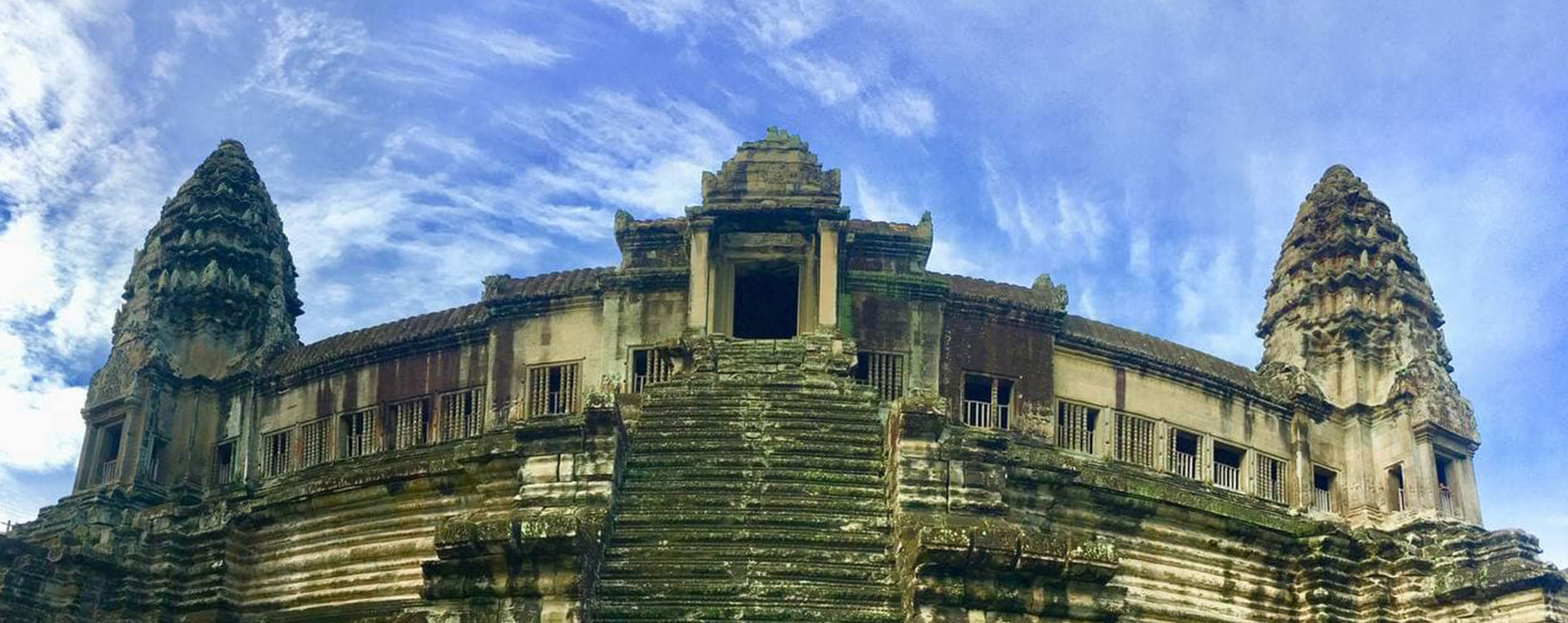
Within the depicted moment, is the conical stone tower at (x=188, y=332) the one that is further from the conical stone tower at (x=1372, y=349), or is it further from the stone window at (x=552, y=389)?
the conical stone tower at (x=1372, y=349)

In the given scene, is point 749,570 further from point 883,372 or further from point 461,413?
point 461,413

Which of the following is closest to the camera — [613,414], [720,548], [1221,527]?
[720,548]

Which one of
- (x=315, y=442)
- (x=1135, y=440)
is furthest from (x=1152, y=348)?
(x=315, y=442)

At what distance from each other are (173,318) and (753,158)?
12.0 m

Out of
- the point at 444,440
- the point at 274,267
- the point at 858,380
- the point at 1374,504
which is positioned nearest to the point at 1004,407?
the point at 858,380

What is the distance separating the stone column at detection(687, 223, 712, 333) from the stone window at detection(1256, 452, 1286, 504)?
424 inches

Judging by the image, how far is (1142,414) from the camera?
28.9m

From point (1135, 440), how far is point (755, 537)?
454 inches

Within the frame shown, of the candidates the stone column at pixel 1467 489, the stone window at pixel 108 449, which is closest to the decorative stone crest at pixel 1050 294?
the stone column at pixel 1467 489

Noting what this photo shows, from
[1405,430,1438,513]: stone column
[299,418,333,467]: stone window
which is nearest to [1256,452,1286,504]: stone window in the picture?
[1405,430,1438,513]: stone column

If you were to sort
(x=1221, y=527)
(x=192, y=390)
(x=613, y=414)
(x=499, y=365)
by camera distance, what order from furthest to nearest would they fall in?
1. (x=192, y=390)
2. (x=499, y=365)
3. (x=1221, y=527)
4. (x=613, y=414)

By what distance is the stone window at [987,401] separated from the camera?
2728 centimetres

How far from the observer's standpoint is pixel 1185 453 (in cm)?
2923

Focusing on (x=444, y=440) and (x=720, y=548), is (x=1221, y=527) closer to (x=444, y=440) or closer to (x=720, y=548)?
(x=720, y=548)
